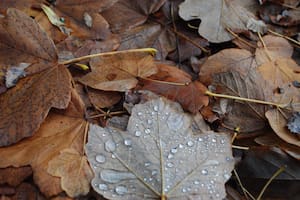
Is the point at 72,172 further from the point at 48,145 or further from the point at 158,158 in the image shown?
the point at 158,158

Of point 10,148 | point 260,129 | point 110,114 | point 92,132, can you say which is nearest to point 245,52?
point 260,129

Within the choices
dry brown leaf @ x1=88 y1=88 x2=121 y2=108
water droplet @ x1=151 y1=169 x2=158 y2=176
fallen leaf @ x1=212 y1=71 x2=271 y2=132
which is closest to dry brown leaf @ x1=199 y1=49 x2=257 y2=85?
fallen leaf @ x1=212 y1=71 x2=271 y2=132

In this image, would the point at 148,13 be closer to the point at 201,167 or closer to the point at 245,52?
the point at 245,52

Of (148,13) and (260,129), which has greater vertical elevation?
(148,13)

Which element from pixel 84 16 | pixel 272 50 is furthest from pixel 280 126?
pixel 84 16

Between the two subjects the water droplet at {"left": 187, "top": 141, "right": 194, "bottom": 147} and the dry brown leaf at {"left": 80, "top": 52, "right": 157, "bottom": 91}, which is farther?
the dry brown leaf at {"left": 80, "top": 52, "right": 157, "bottom": 91}

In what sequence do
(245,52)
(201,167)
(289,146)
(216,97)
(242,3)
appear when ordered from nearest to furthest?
(201,167) → (289,146) → (216,97) → (245,52) → (242,3)

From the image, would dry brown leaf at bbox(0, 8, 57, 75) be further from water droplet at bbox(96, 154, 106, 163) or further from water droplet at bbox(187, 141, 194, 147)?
water droplet at bbox(187, 141, 194, 147)

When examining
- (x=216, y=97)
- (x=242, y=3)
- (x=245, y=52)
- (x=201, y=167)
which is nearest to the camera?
(x=201, y=167)
